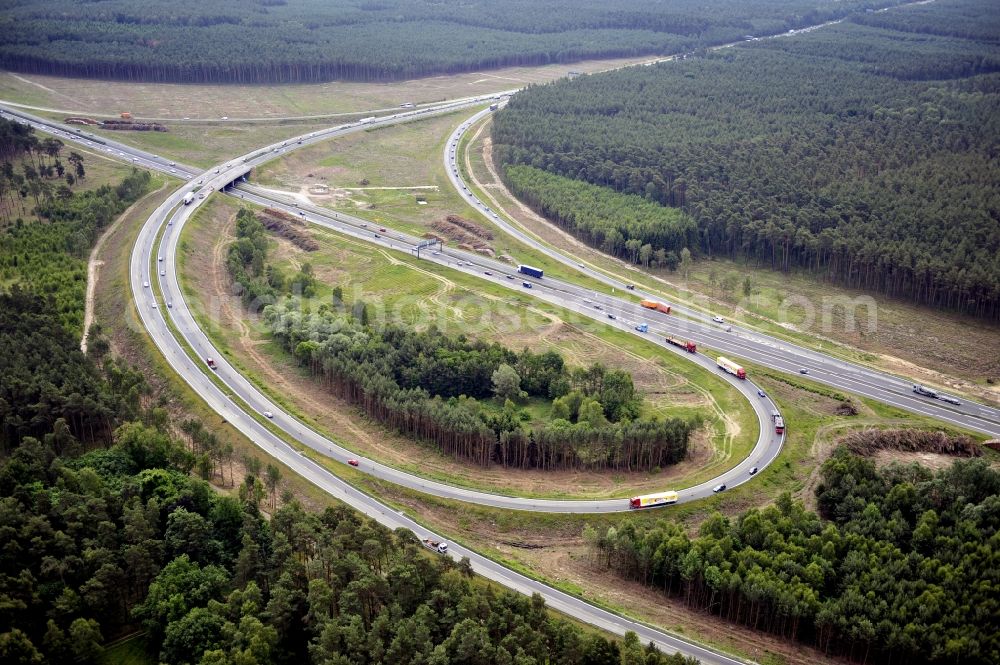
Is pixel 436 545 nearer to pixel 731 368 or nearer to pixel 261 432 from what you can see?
pixel 261 432

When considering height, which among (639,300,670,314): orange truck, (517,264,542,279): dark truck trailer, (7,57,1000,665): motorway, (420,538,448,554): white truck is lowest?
(420,538,448,554): white truck

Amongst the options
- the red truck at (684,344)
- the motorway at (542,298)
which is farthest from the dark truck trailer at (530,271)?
the red truck at (684,344)

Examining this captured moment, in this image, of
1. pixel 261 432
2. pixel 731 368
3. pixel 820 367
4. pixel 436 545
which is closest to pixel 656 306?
pixel 731 368

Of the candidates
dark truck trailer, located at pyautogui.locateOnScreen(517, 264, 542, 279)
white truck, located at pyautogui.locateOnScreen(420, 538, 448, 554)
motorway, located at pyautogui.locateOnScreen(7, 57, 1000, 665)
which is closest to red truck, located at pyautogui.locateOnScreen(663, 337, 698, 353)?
motorway, located at pyautogui.locateOnScreen(7, 57, 1000, 665)

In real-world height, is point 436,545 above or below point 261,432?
below

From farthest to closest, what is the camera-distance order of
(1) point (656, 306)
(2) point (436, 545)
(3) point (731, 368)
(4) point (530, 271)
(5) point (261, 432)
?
1. (4) point (530, 271)
2. (1) point (656, 306)
3. (3) point (731, 368)
4. (5) point (261, 432)
5. (2) point (436, 545)

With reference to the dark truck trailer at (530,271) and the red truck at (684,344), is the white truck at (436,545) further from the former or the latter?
the dark truck trailer at (530,271)

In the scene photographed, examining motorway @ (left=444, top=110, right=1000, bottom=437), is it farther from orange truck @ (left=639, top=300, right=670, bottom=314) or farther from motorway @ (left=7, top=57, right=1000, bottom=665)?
orange truck @ (left=639, top=300, right=670, bottom=314)

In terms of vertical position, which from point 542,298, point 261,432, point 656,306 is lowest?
point 261,432
